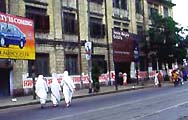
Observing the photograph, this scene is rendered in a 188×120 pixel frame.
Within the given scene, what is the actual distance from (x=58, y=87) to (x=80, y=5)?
2030 centimetres

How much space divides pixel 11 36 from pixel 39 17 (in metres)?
6.83

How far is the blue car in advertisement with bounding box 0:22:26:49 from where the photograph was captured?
31.2 metres

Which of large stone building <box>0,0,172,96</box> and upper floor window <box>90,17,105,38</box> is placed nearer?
large stone building <box>0,0,172,96</box>

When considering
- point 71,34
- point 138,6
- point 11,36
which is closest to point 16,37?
point 11,36

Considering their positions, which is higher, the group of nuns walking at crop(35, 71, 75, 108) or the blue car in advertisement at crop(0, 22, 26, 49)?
the blue car in advertisement at crop(0, 22, 26, 49)

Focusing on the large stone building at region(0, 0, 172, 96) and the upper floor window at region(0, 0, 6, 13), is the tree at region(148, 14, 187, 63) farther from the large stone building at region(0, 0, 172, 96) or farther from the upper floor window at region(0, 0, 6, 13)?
the upper floor window at region(0, 0, 6, 13)

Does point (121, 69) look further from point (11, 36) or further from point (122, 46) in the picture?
point (11, 36)

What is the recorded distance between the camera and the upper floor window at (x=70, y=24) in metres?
42.2

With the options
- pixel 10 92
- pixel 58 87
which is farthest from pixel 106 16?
pixel 58 87

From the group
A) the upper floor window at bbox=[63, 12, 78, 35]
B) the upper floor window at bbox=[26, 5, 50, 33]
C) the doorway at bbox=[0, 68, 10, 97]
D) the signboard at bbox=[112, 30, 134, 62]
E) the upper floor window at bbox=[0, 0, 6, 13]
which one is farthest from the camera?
the signboard at bbox=[112, 30, 134, 62]


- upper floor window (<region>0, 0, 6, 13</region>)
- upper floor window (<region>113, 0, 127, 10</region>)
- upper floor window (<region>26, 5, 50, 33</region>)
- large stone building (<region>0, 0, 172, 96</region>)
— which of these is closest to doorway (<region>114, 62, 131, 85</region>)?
large stone building (<region>0, 0, 172, 96</region>)

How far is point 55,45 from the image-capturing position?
4022 cm

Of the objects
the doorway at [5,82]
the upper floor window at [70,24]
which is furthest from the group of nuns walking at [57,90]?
the upper floor window at [70,24]

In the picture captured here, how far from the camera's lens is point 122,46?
162 feet
